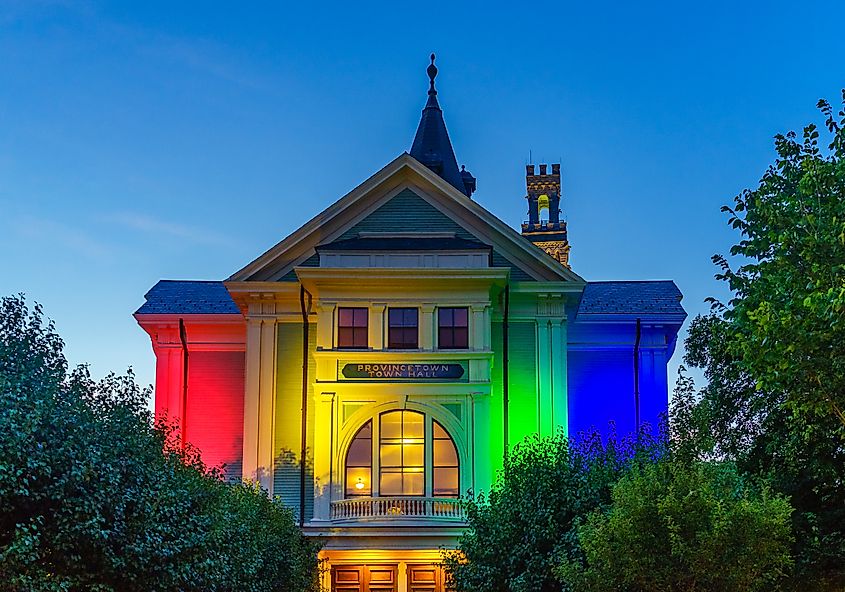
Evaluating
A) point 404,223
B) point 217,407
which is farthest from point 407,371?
point 217,407

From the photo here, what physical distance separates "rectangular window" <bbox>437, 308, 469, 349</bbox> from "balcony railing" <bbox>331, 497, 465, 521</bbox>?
5.12 m

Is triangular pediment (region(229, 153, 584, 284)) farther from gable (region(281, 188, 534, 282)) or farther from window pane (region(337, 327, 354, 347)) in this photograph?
window pane (region(337, 327, 354, 347))

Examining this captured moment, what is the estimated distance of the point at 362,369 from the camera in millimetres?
38562

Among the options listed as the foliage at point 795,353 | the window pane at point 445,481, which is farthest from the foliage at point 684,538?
the window pane at point 445,481

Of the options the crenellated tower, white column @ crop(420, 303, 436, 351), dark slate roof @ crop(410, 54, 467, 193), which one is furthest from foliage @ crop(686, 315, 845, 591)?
the crenellated tower

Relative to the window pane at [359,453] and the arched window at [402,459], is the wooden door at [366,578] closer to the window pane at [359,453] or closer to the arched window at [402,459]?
the arched window at [402,459]

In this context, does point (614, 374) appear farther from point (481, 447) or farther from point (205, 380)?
point (205, 380)

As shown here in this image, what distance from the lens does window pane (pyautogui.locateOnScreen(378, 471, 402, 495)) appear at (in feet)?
125

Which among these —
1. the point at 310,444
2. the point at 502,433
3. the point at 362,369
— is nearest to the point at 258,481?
Answer: the point at 310,444

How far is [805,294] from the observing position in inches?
856

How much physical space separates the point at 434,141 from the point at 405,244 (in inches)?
446

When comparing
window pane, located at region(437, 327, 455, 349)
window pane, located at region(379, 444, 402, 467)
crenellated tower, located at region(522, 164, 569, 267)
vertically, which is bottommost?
window pane, located at region(379, 444, 402, 467)

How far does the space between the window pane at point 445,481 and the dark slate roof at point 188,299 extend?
1019cm

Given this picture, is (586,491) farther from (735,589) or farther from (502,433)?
(502,433)
